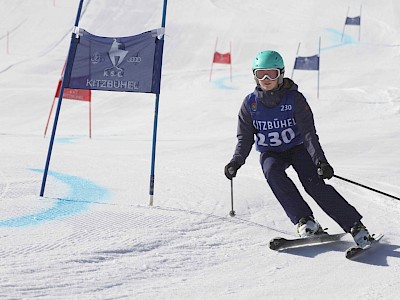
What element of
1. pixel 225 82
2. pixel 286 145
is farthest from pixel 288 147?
pixel 225 82

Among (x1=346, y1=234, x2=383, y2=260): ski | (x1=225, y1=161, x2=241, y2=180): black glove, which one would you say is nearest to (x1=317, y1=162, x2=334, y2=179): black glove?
(x1=346, y1=234, x2=383, y2=260): ski

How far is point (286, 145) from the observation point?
4.51 m

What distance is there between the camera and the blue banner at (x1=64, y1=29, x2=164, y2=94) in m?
5.05

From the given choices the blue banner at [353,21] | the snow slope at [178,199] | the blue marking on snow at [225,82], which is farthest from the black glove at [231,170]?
the blue banner at [353,21]

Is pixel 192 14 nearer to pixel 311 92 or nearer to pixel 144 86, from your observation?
pixel 311 92

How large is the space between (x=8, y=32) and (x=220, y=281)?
2571 centimetres

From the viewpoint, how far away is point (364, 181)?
297 inches

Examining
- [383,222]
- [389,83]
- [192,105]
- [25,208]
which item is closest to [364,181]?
[383,222]

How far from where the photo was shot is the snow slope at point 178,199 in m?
3.37

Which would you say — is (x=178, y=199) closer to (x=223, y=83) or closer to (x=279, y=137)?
(x=279, y=137)

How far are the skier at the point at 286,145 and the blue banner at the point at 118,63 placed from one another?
929mm

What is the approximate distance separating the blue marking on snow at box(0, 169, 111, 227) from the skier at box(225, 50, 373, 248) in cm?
120

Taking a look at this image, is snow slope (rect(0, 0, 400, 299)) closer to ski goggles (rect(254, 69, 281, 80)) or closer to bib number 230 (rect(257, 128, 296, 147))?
bib number 230 (rect(257, 128, 296, 147))

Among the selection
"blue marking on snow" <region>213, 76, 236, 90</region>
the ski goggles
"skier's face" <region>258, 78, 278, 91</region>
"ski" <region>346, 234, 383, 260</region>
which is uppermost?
"blue marking on snow" <region>213, 76, 236, 90</region>
